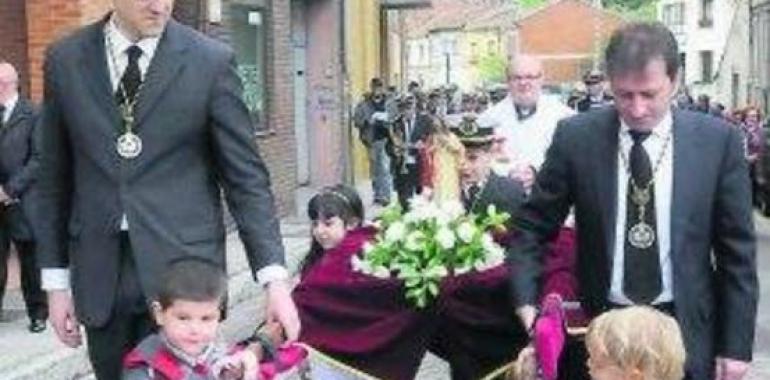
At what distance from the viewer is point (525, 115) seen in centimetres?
860

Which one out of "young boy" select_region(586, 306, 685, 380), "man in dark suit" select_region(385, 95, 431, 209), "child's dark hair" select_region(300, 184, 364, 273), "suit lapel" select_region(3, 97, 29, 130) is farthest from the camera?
"man in dark suit" select_region(385, 95, 431, 209)

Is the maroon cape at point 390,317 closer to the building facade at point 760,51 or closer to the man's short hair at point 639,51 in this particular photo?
the man's short hair at point 639,51

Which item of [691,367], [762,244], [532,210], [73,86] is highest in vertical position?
[73,86]

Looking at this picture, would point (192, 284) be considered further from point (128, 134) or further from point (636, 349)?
point (636, 349)

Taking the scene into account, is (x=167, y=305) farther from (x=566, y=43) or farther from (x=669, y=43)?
(x=566, y=43)

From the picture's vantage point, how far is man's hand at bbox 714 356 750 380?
4.84 meters

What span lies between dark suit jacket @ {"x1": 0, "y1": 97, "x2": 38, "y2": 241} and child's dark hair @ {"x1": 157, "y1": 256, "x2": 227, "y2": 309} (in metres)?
6.78

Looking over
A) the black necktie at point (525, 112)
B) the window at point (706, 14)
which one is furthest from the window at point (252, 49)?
the window at point (706, 14)

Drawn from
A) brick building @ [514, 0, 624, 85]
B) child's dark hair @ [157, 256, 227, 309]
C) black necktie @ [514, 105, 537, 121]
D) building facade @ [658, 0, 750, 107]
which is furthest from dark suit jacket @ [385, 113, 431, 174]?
brick building @ [514, 0, 624, 85]

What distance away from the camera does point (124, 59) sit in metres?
4.76

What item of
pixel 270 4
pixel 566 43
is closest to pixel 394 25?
pixel 270 4

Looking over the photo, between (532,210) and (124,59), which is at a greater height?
(124,59)

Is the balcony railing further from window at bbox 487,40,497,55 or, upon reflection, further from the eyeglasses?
the eyeglasses

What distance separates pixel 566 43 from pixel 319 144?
84.7 m
